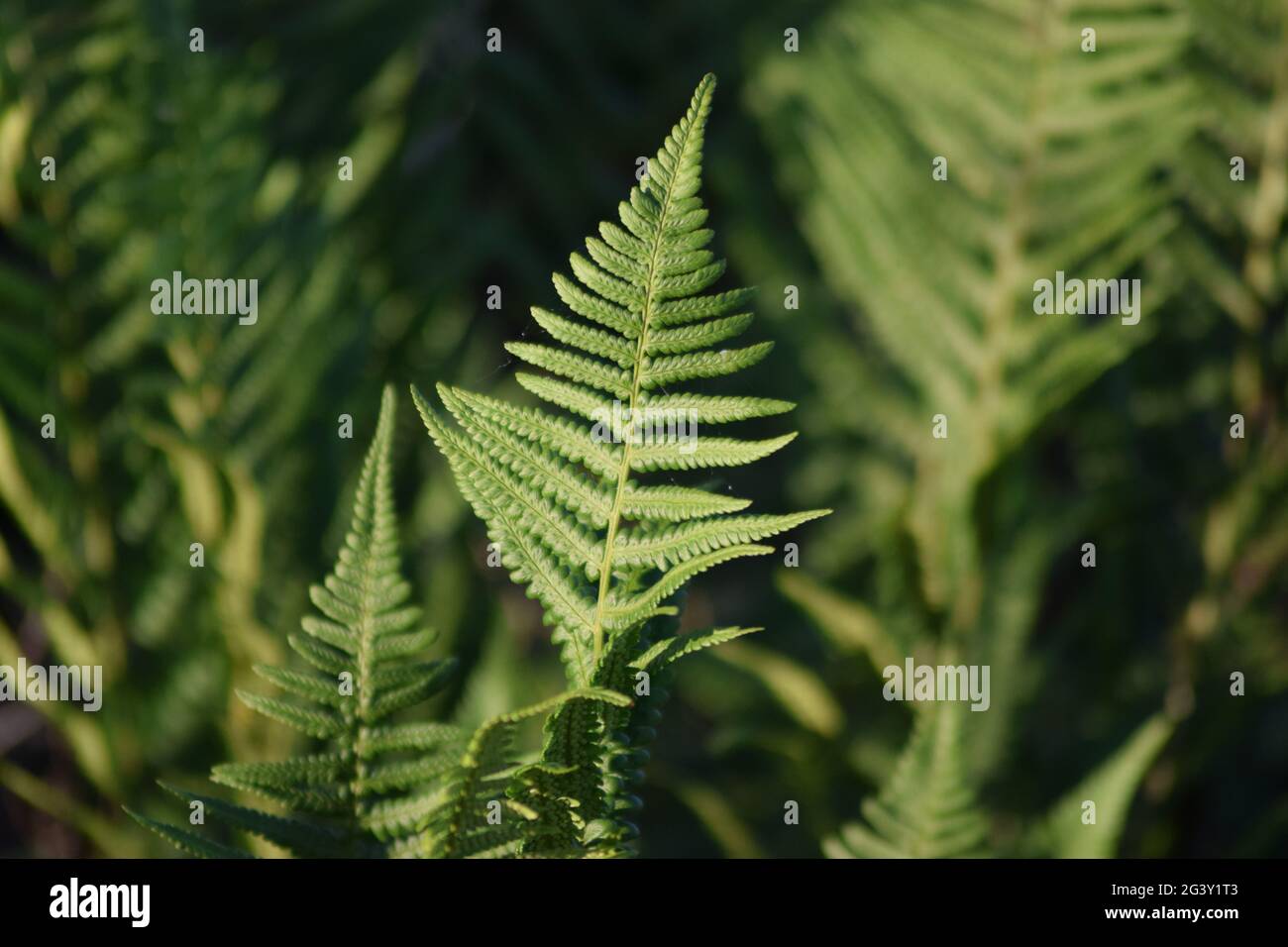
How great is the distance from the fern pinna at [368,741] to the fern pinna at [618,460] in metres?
0.05

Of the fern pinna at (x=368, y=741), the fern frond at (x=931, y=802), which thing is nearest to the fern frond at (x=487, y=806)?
the fern pinna at (x=368, y=741)

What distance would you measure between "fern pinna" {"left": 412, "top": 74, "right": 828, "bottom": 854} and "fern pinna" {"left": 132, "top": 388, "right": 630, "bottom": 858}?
45mm

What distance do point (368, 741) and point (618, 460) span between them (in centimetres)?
16

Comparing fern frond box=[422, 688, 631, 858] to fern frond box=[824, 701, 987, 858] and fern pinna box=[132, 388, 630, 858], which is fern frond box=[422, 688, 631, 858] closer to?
fern pinna box=[132, 388, 630, 858]

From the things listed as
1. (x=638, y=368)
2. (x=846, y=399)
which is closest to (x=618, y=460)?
(x=638, y=368)

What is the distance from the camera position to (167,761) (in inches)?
32.3

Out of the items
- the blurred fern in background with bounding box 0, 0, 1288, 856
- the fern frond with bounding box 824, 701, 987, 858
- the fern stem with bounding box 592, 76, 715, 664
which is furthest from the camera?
the blurred fern in background with bounding box 0, 0, 1288, 856

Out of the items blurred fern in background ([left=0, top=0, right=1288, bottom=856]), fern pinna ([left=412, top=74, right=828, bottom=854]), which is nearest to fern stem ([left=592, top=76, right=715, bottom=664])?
fern pinna ([left=412, top=74, right=828, bottom=854])

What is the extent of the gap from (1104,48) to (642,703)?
0.63 meters

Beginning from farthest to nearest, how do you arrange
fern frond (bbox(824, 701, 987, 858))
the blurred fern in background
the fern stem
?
the blurred fern in background → fern frond (bbox(824, 701, 987, 858)) → the fern stem

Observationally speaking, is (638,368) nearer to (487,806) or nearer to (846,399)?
(487,806)

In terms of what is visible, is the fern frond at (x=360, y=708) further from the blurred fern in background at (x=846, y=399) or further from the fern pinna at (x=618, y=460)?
the blurred fern in background at (x=846, y=399)

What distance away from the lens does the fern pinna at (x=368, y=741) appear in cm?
41

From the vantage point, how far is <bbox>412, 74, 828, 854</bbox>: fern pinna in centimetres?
37
